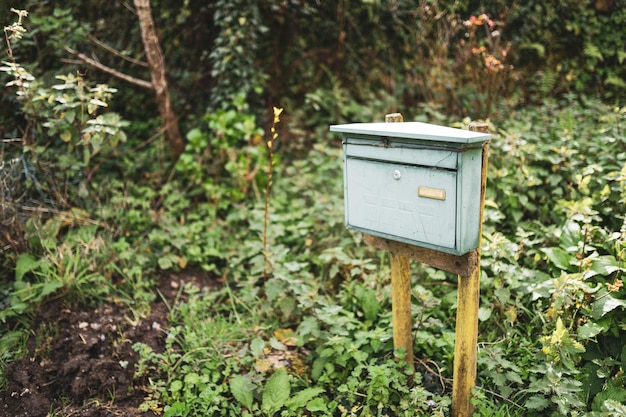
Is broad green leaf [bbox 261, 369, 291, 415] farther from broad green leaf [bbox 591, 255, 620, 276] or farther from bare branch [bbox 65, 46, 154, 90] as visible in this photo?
bare branch [bbox 65, 46, 154, 90]

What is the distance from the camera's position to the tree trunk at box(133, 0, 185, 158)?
3936 millimetres

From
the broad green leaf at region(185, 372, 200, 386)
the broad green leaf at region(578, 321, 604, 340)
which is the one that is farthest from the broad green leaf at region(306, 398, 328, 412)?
the broad green leaf at region(578, 321, 604, 340)

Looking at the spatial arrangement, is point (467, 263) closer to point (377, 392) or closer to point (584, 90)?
point (377, 392)

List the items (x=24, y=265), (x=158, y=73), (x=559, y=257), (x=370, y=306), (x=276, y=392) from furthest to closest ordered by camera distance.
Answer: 1. (x=158, y=73)
2. (x=24, y=265)
3. (x=370, y=306)
4. (x=559, y=257)
5. (x=276, y=392)

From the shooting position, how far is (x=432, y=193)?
1.89m

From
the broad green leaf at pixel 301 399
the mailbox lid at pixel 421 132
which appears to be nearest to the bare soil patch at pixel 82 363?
the broad green leaf at pixel 301 399

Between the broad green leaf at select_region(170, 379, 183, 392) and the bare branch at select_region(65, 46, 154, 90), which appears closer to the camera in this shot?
the broad green leaf at select_region(170, 379, 183, 392)

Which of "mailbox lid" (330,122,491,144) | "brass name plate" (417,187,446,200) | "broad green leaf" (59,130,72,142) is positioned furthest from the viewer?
"broad green leaf" (59,130,72,142)

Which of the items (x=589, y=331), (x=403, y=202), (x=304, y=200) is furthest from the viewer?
(x=304, y=200)

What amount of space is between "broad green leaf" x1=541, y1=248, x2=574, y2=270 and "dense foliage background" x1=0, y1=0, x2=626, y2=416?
1 centimetres

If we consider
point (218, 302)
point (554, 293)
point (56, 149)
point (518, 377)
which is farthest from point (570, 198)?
point (56, 149)

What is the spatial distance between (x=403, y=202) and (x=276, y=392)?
1.14 meters

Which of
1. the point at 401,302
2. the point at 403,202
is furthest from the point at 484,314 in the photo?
the point at 403,202

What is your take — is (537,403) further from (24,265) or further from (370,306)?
(24,265)
